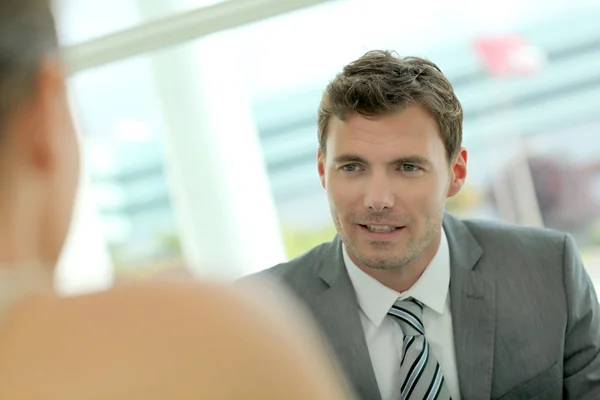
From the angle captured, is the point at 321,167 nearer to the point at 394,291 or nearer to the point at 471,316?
the point at 394,291

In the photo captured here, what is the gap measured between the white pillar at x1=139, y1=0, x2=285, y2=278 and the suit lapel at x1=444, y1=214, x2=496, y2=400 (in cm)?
156

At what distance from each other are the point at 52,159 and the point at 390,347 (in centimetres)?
149

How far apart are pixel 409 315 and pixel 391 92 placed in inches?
21.4

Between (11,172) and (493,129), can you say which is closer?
(11,172)

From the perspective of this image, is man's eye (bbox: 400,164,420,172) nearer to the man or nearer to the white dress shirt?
the man

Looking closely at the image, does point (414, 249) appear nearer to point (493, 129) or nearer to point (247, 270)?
point (247, 270)

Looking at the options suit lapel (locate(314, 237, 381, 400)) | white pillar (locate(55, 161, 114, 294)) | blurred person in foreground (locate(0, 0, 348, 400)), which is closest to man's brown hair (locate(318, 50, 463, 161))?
suit lapel (locate(314, 237, 381, 400))

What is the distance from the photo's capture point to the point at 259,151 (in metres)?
3.73

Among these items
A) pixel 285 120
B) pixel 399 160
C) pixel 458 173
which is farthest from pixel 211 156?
pixel 399 160

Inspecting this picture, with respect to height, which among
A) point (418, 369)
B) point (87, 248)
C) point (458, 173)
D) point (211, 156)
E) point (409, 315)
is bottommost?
point (418, 369)

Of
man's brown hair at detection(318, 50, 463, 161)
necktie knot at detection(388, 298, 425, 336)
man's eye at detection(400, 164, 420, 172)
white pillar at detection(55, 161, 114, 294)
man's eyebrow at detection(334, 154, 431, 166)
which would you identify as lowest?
necktie knot at detection(388, 298, 425, 336)

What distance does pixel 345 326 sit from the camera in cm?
198

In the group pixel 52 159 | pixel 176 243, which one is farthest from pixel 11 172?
pixel 176 243

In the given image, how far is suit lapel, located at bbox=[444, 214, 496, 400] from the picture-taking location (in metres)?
1.94
